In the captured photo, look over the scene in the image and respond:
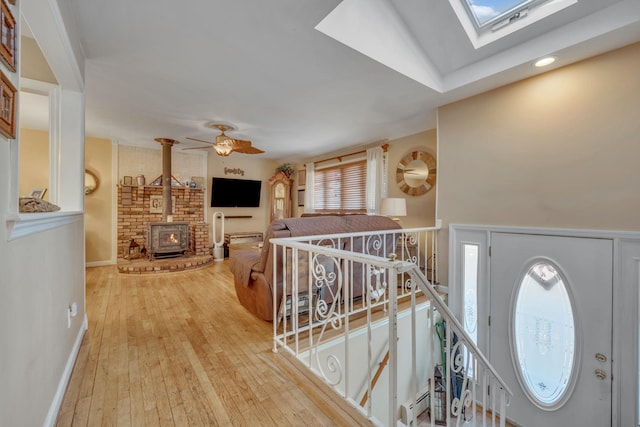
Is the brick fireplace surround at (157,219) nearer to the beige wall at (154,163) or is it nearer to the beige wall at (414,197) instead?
the beige wall at (154,163)

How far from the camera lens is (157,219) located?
5559mm

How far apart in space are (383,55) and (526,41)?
127 centimetres

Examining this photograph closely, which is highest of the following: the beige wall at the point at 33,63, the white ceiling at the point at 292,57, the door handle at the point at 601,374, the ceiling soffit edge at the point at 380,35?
the ceiling soffit edge at the point at 380,35

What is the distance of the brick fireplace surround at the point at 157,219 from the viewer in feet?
15.5

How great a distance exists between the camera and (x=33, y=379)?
1086mm

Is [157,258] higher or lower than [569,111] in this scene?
lower

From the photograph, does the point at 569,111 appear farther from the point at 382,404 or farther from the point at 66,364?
the point at 66,364

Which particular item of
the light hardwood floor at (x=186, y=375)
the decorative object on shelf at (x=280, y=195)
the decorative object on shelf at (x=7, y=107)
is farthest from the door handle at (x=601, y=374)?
the decorative object on shelf at (x=280, y=195)

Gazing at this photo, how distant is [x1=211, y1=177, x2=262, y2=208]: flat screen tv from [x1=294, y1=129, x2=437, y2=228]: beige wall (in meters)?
3.59

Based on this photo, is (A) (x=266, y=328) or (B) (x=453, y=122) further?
(B) (x=453, y=122)

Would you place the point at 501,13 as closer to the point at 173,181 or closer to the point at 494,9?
the point at 494,9

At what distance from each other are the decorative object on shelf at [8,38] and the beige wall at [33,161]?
499cm

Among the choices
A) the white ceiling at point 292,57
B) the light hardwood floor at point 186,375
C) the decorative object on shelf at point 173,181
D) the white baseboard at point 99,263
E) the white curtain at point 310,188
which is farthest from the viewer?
the white curtain at point 310,188

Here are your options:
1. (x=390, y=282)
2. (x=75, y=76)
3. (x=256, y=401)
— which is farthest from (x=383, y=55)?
(x=256, y=401)
